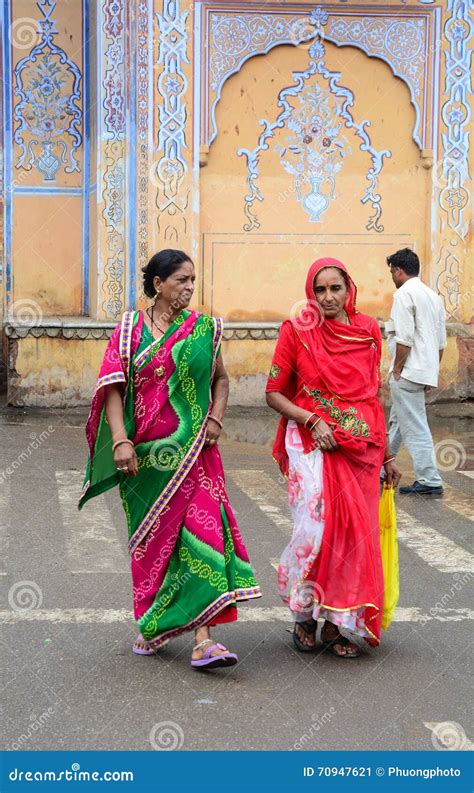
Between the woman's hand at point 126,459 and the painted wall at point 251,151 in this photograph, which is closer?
the woman's hand at point 126,459

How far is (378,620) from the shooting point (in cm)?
493

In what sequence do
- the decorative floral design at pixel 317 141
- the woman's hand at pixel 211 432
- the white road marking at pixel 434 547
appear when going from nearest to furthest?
the woman's hand at pixel 211 432, the white road marking at pixel 434 547, the decorative floral design at pixel 317 141

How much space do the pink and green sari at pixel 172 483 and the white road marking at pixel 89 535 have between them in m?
1.53

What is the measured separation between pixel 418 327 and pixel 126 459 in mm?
4123

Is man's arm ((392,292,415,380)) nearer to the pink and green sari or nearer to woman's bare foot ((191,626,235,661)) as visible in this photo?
the pink and green sari

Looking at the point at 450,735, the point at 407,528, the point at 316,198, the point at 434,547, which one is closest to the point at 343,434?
the point at 450,735

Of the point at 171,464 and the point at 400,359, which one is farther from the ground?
the point at 400,359

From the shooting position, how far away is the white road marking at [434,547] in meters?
6.54

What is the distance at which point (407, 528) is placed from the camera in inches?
296

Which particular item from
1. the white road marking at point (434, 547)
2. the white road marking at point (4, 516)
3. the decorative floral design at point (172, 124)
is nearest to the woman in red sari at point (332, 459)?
the white road marking at point (434, 547)

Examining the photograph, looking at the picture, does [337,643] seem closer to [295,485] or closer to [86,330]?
[295,485]

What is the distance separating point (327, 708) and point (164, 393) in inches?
54.8

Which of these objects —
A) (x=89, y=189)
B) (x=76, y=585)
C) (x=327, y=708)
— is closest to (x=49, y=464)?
(x=76, y=585)

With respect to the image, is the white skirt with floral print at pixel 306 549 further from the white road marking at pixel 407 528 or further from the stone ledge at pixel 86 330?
the stone ledge at pixel 86 330
